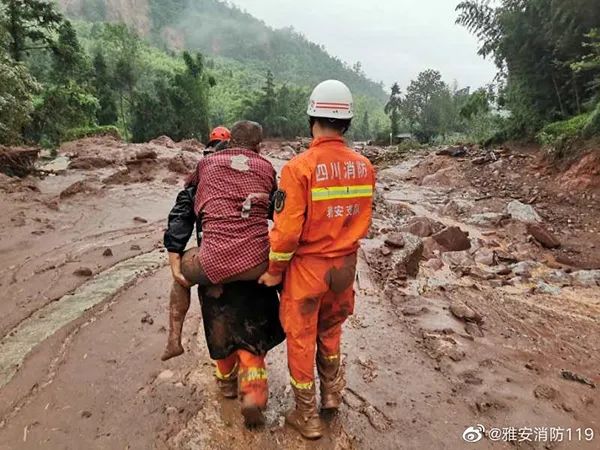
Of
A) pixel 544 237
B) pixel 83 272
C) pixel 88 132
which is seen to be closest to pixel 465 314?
pixel 544 237

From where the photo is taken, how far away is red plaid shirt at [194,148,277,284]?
222cm

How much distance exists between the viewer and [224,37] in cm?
15150

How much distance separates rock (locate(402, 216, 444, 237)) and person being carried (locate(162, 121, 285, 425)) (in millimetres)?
5463

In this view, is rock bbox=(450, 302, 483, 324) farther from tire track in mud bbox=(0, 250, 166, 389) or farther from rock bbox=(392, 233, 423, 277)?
tire track in mud bbox=(0, 250, 166, 389)

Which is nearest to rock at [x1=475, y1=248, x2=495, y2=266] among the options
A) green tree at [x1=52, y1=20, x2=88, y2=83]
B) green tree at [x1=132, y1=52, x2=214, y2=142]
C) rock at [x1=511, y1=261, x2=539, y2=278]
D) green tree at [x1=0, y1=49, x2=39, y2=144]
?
rock at [x1=511, y1=261, x2=539, y2=278]

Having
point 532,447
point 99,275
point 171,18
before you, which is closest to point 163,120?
point 99,275

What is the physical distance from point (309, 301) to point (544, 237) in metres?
6.59

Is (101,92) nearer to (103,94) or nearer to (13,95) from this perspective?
(103,94)

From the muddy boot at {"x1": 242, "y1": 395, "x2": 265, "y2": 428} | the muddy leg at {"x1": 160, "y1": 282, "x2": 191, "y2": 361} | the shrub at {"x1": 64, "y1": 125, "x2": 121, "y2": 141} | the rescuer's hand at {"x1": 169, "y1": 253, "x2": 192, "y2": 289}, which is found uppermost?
the rescuer's hand at {"x1": 169, "y1": 253, "x2": 192, "y2": 289}

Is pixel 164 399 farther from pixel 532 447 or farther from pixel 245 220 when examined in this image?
pixel 532 447

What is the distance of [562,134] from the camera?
11.3m

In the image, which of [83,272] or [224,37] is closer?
[83,272]

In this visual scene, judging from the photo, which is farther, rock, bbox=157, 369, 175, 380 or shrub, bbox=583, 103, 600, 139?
shrub, bbox=583, 103, 600, 139

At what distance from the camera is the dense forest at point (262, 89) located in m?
11.7
